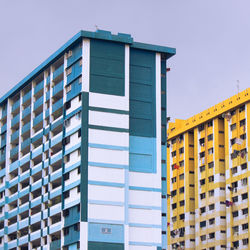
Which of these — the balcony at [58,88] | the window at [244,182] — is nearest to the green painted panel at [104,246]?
the balcony at [58,88]

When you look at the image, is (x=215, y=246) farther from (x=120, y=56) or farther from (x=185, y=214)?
(x=120, y=56)

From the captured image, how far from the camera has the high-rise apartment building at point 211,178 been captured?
11200 cm

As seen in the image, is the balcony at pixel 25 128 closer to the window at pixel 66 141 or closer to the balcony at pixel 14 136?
the balcony at pixel 14 136

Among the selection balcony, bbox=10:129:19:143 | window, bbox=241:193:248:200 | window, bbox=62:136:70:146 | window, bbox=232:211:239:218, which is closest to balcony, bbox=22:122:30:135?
balcony, bbox=10:129:19:143

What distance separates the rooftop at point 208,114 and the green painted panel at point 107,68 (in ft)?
106

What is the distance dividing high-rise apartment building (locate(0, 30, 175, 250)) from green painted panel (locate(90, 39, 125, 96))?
0.35ft

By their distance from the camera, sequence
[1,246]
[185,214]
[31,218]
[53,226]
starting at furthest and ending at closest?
[185,214]
[1,246]
[31,218]
[53,226]

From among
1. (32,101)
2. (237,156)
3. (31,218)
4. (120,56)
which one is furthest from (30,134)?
(237,156)

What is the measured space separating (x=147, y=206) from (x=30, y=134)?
2061cm

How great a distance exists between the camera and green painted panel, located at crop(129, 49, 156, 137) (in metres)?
84.4

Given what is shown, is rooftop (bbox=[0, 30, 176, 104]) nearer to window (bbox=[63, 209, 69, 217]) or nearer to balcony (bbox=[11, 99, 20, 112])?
balcony (bbox=[11, 99, 20, 112])

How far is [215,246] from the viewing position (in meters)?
115

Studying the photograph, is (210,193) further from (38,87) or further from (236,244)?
(38,87)

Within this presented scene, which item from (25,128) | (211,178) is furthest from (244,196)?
(25,128)
